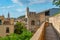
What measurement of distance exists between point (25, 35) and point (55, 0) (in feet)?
44.6

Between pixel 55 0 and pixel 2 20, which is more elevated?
pixel 55 0

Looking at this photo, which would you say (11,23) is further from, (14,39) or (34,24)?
(14,39)

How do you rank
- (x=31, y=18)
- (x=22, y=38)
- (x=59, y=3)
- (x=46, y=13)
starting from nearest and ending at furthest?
(x=59, y=3), (x=22, y=38), (x=31, y=18), (x=46, y=13)

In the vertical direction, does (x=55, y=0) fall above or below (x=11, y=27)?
above

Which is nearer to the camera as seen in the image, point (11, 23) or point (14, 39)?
point (14, 39)

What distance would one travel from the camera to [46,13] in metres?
42.8

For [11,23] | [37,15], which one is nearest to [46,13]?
[37,15]

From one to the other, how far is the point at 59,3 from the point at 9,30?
27469 millimetres

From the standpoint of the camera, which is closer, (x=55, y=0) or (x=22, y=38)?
(x=55, y=0)

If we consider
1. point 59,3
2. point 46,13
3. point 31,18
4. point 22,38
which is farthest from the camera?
point 46,13

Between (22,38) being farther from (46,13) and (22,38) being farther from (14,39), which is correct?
(46,13)

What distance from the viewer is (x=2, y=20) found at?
38.0 m

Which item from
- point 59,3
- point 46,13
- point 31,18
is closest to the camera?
point 59,3

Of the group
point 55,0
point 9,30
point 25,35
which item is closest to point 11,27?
point 9,30
